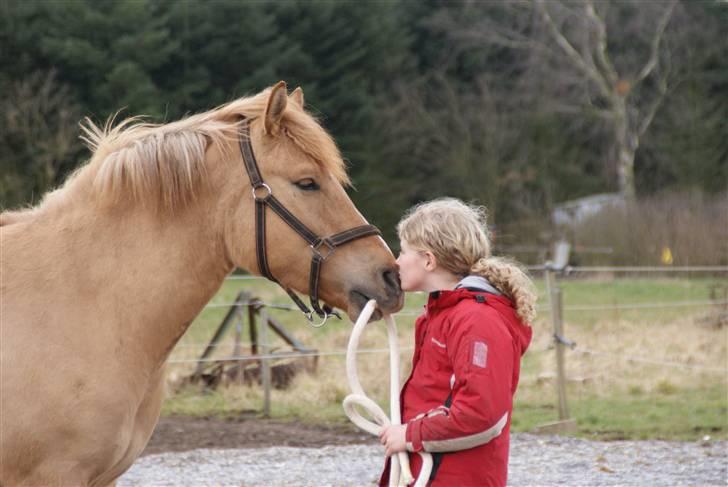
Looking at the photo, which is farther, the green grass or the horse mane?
the green grass

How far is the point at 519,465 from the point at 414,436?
4066 millimetres

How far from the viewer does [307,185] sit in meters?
3.15

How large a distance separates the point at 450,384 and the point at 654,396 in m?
7.40

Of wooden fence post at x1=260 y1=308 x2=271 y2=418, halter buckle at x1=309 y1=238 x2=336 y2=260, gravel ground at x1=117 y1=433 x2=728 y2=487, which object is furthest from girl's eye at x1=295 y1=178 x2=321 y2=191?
wooden fence post at x1=260 y1=308 x2=271 y2=418

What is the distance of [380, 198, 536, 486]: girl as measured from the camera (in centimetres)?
262

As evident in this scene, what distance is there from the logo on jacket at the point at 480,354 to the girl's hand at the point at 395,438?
333 millimetres

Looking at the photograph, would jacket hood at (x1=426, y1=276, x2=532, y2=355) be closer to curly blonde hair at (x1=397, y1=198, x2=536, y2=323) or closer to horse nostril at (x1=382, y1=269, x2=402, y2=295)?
curly blonde hair at (x1=397, y1=198, x2=536, y2=323)

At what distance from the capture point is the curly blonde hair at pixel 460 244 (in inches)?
110

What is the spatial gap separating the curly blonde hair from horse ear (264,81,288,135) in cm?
61

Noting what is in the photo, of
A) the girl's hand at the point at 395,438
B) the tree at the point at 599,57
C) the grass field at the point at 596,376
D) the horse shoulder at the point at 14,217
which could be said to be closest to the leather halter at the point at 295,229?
the girl's hand at the point at 395,438

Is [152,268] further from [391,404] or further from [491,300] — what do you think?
[491,300]

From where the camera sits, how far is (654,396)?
31.2 feet

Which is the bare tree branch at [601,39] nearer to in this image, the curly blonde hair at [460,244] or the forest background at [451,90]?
the forest background at [451,90]

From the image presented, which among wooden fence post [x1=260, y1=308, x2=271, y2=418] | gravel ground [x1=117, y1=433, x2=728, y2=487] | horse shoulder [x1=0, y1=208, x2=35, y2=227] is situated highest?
horse shoulder [x1=0, y1=208, x2=35, y2=227]
